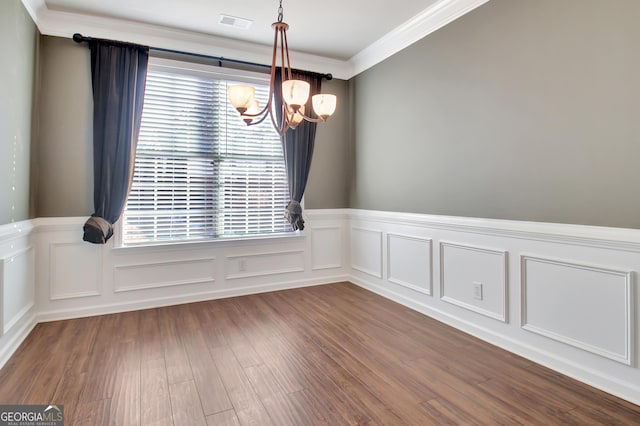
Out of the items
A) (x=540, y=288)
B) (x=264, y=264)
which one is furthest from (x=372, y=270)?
(x=540, y=288)

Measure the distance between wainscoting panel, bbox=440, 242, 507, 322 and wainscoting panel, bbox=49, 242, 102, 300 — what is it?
3.25m

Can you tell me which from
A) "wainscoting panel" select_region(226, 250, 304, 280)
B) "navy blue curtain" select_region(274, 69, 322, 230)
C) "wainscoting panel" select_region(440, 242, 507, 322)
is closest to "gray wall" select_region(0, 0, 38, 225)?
"wainscoting panel" select_region(226, 250, 304, 280)

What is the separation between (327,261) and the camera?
4.59 metres

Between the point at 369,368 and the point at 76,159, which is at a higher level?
the point at 76,159

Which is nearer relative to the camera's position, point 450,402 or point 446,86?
point 450,402

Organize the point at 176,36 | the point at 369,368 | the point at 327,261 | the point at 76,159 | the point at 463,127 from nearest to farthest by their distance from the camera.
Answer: the point at 369,368 < the point at 463,127 < the point at 76,159 < the point at 176,36 < the point at 327,261

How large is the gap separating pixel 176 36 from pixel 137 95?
735 mm

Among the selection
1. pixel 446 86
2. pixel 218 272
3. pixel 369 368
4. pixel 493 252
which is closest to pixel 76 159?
pixel 218 272

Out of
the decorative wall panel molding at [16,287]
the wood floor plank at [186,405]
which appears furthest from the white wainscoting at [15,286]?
the wood floor plank at [186,405]

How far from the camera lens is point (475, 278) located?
294 cm

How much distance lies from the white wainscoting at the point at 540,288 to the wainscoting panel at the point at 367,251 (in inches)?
17.9

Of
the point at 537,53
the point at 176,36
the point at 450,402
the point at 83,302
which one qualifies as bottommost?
the point at 450,402

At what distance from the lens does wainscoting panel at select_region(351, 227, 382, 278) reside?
4.11 metres

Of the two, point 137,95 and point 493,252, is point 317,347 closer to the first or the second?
point 493,252
